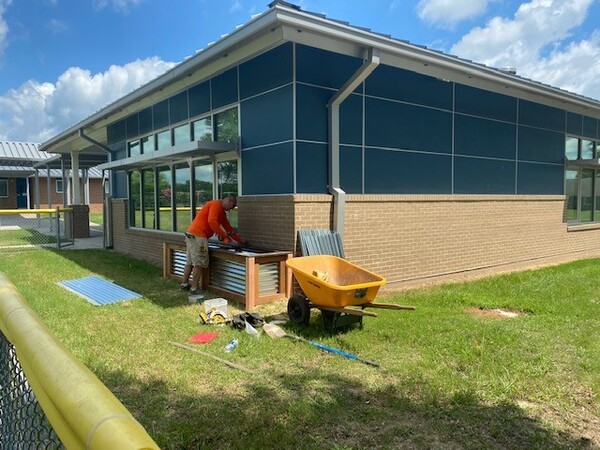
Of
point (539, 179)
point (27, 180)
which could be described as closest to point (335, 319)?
point (539, 179)

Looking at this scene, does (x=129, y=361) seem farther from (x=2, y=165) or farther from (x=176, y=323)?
(x=2, y=165)

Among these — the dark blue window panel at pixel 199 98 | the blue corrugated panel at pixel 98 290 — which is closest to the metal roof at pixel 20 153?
the dark blue window panel at pixel 199 98

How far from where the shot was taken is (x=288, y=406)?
407 centimetres

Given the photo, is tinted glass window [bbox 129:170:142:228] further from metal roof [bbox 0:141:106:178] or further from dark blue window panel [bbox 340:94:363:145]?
metal roof [bbox 0:141:106:178]

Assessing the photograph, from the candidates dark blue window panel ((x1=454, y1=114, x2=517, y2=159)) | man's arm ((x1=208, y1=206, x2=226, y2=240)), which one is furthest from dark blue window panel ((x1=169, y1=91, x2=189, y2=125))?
dark blue window panel ((x1=454, y1=114, x2=517, y2=159))

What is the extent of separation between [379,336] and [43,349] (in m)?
5.19

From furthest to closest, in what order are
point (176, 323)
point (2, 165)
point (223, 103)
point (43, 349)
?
point (2, 165)
point (223, 103)
point (176, 323)
point (43, 349)

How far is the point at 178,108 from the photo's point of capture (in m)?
11.6

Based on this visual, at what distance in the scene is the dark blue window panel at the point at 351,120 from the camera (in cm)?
856

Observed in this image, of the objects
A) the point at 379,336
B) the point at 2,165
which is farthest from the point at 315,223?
the point at 2,165

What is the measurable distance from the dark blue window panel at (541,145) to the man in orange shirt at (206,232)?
309 inches

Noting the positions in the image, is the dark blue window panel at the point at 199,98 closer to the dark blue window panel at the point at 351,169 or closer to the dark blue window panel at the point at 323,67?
the dark blue window panel at the point at 323,67

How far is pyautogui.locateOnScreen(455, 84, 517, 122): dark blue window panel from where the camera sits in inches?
417

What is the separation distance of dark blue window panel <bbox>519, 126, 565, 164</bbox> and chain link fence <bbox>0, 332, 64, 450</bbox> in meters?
12.3
